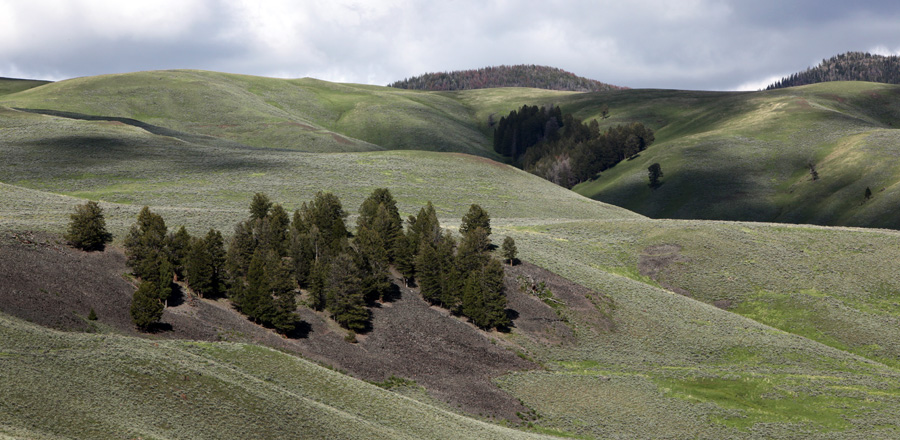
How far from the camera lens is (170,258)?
176ft

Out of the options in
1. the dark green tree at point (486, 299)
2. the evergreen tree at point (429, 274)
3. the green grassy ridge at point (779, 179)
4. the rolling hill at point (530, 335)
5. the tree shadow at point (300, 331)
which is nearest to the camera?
the rolling hill at point (530, 335)

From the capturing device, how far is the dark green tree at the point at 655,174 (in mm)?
180625

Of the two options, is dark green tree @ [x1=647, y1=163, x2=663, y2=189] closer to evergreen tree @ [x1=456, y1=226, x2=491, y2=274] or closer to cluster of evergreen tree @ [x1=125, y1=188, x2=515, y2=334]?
cluster of evergreen tree @ [x1=125, y1=188, x2=515, y2=334]

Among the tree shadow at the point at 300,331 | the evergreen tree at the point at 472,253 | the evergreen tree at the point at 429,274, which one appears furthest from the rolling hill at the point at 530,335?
the evergreen tree at the point at 472,253

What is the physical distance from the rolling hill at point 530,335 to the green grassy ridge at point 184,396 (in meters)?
0.13

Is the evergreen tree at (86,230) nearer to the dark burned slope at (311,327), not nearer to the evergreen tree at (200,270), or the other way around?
the dark burned slope at (311,327)

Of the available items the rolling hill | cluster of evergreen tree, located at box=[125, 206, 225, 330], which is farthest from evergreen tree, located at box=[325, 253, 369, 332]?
cluster of evergreen tree, located at box=[125, 206, 225, 330]

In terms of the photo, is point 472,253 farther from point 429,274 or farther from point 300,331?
point 300,331

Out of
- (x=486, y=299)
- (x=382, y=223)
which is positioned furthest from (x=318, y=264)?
(x=486, y=299)

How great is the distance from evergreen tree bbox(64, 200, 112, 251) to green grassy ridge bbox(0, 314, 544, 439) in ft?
49.2

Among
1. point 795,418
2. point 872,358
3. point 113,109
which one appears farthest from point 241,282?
point 113,109

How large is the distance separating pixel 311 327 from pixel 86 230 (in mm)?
19668

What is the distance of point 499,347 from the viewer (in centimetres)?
6025

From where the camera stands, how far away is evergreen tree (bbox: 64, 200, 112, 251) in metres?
52.6
